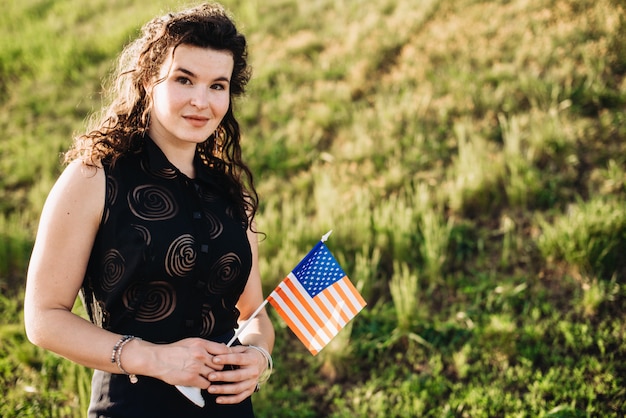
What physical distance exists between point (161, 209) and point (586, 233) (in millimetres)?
3880

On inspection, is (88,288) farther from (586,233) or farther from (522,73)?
(522,73)

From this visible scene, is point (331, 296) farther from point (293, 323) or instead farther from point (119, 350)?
point (119, 350)

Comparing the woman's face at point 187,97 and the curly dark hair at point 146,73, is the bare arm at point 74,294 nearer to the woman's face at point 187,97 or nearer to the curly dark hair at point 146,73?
the curly dark hair at point 146,73

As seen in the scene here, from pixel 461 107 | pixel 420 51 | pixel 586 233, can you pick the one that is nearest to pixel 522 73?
pixel 461 107

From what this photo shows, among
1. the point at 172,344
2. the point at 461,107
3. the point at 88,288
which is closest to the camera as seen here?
the point at 172,344

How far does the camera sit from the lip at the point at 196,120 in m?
2.18

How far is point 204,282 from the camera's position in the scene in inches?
82.3

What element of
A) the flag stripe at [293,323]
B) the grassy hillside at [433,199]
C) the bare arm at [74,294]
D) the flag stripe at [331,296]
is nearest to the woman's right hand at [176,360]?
the bare arm at [74,294]

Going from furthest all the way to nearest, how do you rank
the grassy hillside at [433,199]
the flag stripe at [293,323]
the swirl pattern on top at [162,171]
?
the grassy hillside at [433,199] → the flag stripe at [293,323] → the swirl pattern on top at [162,171]

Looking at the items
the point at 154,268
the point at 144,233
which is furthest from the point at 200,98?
the point at 154,268

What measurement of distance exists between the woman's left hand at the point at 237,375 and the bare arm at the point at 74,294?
106 millimetres

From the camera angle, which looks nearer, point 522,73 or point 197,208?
point 197,208

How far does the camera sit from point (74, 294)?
1.89 meters

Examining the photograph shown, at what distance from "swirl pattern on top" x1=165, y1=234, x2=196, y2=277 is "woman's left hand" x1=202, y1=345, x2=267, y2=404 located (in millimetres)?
346
